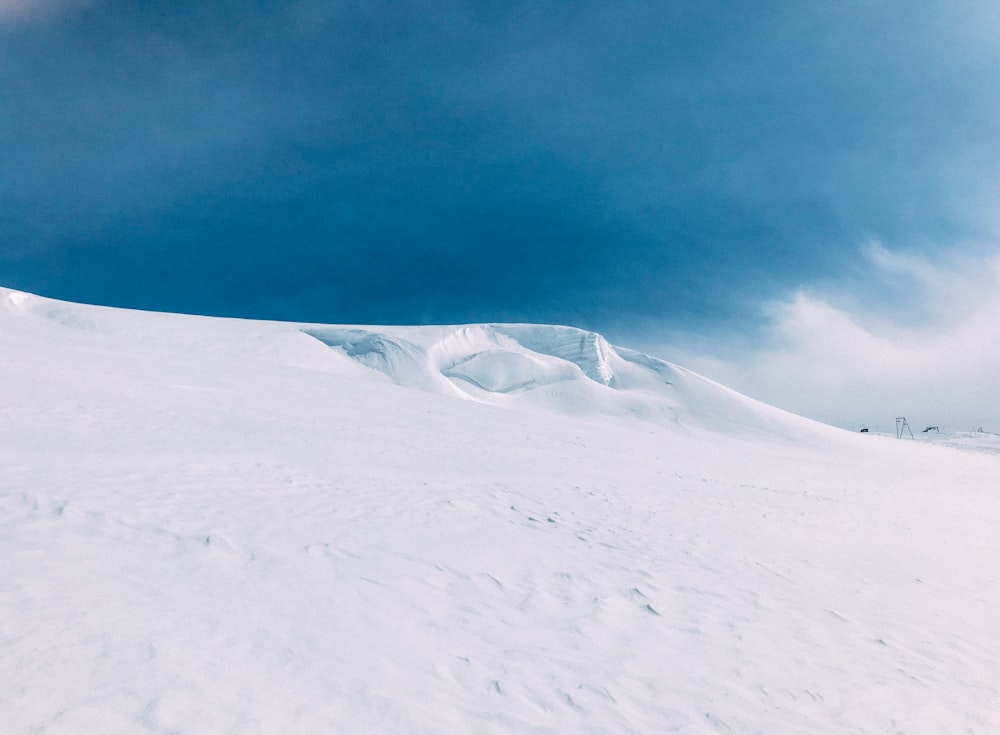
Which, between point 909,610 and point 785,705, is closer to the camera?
point 785,705

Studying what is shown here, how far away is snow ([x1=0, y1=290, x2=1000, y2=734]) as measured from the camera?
3672 millimetres

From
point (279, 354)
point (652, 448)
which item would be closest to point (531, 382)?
point (279, 354)

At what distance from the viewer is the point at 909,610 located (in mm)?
6609

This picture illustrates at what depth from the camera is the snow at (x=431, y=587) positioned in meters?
3.67

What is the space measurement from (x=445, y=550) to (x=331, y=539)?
1.38 meters

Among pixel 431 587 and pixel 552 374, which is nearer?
pixel 431 587

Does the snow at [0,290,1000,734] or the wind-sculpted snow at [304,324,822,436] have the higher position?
the wind-sculpted snow at [304,324,822,436]

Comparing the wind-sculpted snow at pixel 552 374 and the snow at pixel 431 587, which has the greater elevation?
the wind-sculpted snow at pixel 552 374

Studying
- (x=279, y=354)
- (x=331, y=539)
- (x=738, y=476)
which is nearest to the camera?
(x=331, y=539)

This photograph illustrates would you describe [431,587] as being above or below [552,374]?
below

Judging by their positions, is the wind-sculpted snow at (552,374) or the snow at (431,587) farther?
the wind-sculpted snow at (552,374)

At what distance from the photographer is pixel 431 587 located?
5598 millimetres

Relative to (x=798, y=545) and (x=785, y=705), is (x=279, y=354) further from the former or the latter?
→ (x=785, y=705)

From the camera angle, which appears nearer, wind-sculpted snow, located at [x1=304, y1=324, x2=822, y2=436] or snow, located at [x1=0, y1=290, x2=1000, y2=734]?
snow, located at [x1=0, y1=290, x2=1000, y2=734]
